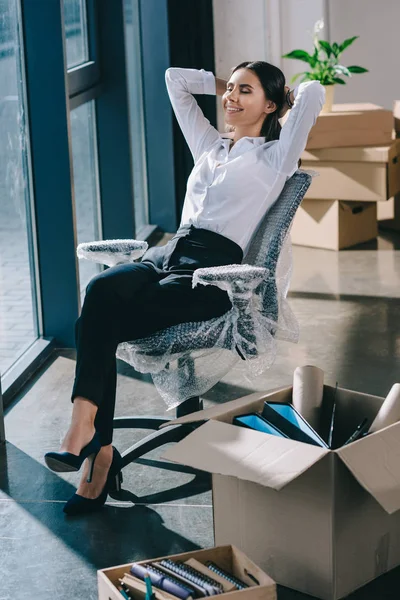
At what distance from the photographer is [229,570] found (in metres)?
2.29

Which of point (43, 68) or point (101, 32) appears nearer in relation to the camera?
point (43, 68)

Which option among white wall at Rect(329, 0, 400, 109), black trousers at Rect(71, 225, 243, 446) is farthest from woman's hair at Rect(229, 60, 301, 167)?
white wall at Rect(329, 0, 400, 109)

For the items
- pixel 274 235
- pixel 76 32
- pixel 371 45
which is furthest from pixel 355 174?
pixel 274 235

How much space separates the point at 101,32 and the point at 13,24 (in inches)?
44.6

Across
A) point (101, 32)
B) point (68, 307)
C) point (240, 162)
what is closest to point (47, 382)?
point (68, 307)

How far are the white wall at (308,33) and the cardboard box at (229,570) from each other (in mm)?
4733

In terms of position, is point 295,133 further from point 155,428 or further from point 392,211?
point 392,211

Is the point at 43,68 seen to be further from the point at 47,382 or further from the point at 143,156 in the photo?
the point at 143,156

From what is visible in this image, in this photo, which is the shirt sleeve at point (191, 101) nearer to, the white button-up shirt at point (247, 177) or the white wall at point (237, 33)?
the white button-up shirt at point (247, 177)

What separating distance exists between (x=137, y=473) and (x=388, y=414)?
3.10ft

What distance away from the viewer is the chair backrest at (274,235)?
3100mm

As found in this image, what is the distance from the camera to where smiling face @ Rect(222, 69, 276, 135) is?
328 cm

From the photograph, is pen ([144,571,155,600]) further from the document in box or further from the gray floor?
the document in box

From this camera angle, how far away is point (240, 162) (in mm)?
3240
